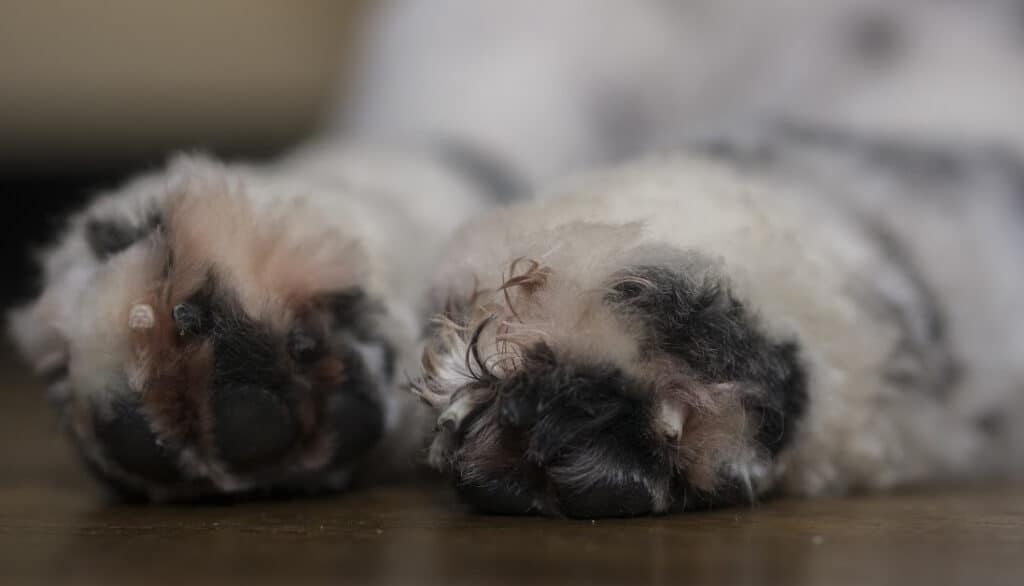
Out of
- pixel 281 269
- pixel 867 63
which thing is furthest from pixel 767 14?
pixel 281 269

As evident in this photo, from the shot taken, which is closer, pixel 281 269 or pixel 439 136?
pixel 281 269

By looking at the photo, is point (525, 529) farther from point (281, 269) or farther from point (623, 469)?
point (281, 269)

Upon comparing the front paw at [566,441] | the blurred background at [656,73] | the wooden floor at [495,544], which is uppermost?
the blurred background at [656,73]

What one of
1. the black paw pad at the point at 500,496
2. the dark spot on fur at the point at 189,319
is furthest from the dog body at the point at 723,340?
the dark spot on fur at the point at 189,319

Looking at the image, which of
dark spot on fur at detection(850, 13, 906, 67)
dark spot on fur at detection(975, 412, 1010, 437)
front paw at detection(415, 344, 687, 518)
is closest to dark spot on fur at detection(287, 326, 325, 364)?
front paw at detection(415, 344, 687, 518)

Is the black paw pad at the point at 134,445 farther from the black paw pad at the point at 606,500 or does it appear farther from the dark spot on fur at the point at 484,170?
the dark spot on fur at the point at 484,170
